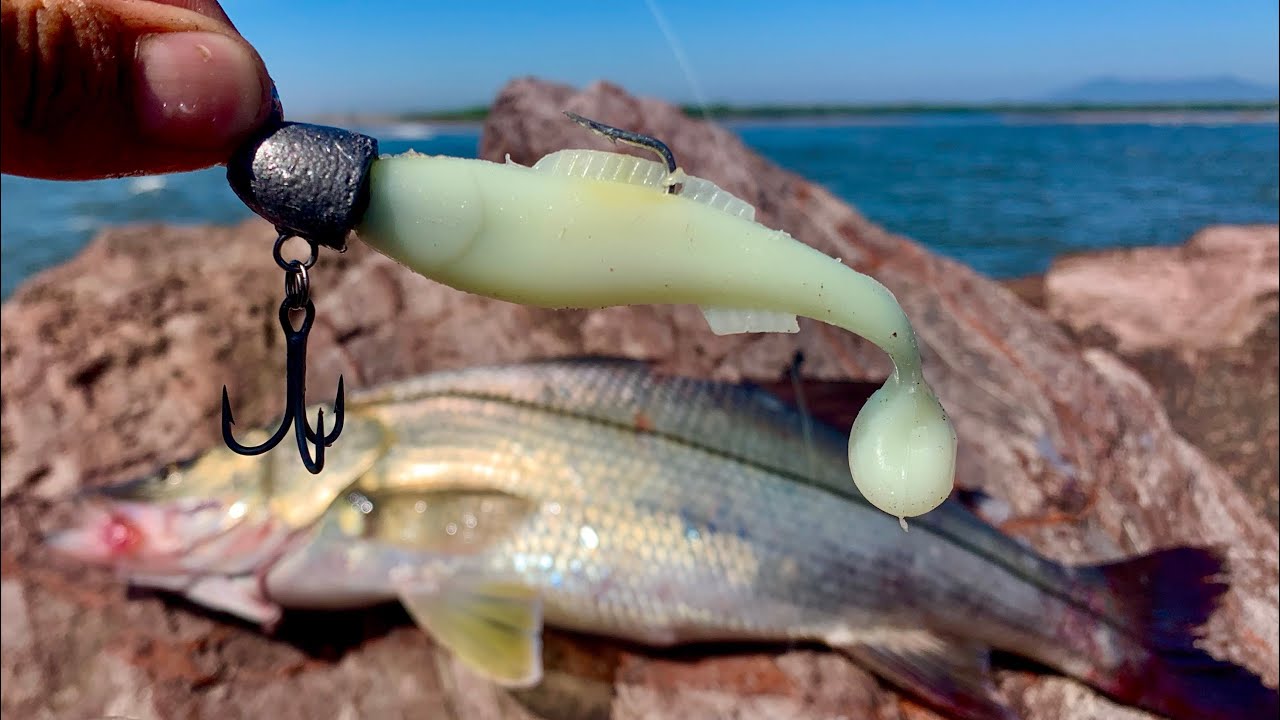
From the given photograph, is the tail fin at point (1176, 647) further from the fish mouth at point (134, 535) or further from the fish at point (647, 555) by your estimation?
the fish mouth at point (134, 535)

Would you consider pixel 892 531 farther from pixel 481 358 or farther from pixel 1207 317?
pixel 1207 317

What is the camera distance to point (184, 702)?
242 cm

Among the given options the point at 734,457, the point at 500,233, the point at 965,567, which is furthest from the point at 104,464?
the point at 965,567

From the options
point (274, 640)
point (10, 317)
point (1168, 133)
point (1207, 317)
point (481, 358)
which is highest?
point (1168, 133)

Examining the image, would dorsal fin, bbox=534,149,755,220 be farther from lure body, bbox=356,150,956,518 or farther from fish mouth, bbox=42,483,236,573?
fish mouth, bbox=42,483,236,573

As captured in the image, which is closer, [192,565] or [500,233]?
[500,233]

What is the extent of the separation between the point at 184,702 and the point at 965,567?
2.38 metres

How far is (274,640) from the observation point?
8.70ft

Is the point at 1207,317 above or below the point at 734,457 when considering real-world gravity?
above

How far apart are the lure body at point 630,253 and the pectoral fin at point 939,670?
4.96 feet

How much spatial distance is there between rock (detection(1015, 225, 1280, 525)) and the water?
330cm

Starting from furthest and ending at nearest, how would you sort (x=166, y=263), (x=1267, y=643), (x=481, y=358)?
(x=166, y=263)
(x=481, y=358)
(x=1267, y=643)

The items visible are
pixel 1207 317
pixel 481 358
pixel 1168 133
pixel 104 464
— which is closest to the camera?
pixel 104 464

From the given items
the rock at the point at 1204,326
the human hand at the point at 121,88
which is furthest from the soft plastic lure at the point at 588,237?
the rock at the point at 1204,326
